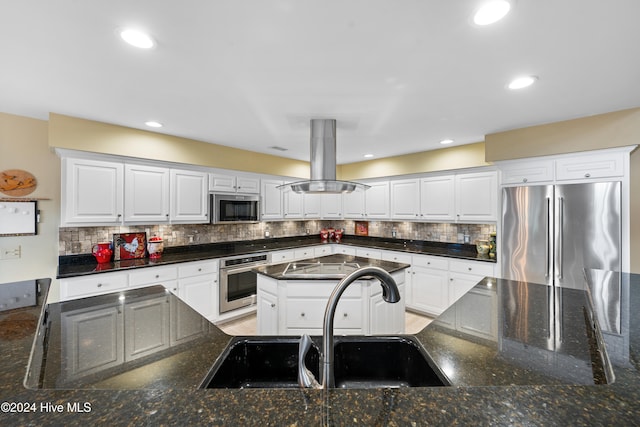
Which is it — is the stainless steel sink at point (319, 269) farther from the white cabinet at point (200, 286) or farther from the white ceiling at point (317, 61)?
the white ceiling at point (317, 61)

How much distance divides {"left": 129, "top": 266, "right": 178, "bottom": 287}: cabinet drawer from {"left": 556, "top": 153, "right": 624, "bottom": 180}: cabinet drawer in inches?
173

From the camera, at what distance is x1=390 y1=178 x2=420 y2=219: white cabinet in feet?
14.5

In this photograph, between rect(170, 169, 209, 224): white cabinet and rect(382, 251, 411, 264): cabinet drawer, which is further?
rect(382, 251, 411, 264): cabinet drawer

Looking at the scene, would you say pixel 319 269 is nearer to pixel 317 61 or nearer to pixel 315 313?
pixel 315 313

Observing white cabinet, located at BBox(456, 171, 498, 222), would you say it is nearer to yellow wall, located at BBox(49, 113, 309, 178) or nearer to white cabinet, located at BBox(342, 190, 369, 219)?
white cabinet, located at BBox(342, 190, 369, 219)

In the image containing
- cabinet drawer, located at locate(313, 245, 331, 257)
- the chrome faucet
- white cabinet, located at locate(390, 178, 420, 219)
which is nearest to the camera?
the chrome faucet

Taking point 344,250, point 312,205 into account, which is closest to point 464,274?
point 344,250

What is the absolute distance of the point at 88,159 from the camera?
9.52 ft

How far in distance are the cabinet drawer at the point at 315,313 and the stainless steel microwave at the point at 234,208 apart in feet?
6.60

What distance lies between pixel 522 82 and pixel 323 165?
69.5 inches

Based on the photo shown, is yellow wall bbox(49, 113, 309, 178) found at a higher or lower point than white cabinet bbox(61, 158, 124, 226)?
higher

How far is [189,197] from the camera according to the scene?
3643 mm

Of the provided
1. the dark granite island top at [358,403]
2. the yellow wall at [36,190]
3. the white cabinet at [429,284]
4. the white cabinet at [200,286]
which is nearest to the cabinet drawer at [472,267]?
the white cabinet at [429,284]

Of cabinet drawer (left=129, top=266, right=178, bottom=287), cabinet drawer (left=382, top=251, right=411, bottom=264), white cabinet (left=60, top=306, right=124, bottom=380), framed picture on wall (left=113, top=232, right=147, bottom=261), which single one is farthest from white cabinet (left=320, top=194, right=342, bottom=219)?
white cabinet (left=60, top=306, right=124, bottom=380)
